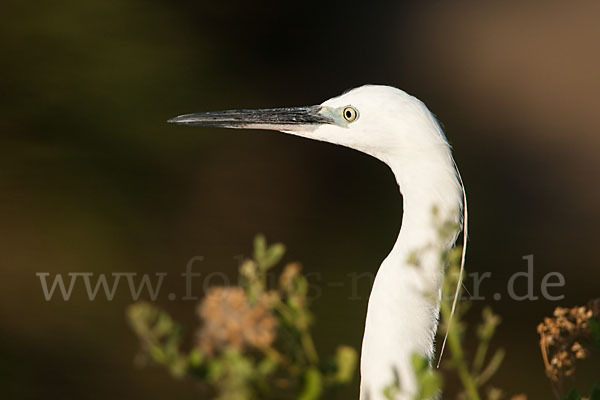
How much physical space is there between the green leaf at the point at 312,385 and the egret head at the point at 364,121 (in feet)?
3.31

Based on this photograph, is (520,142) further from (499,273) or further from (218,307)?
(218,307)

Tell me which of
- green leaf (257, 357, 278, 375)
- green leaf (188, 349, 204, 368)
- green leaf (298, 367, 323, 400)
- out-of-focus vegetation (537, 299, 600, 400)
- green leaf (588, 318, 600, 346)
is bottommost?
out-of-focus vegetation (537, 299, 600, 400)

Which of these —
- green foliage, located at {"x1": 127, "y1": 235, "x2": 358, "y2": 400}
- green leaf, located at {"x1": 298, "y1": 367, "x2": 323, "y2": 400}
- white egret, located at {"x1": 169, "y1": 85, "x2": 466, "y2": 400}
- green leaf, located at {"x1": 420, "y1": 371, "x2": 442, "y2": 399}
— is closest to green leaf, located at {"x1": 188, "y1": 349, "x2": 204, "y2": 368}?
green foliage, located at {"x1": 127, "y1": 235, "x2": 358, "y2": 400}

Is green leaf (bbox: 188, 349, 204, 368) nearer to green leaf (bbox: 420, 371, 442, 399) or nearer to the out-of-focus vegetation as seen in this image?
green leaf (bbox: 420, 371, 442, 399)

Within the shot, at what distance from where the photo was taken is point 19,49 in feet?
13.0

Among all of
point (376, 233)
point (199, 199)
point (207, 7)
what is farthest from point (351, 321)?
point (207, 7)

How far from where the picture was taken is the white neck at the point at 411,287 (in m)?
1.65

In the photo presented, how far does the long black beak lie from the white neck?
0.37 m

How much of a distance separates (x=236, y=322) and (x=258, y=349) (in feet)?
0.15

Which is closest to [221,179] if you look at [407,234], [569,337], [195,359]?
[407,234]

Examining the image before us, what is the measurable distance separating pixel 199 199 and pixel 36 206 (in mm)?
1019

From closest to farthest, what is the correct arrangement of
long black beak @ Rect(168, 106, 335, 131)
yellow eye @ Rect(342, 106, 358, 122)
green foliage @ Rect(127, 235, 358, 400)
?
green foliage @ Rect(127, 235, 358, 400) → yellow eye @ Rect(342, 106, 358, 122) → long black beak @ Rect(168, 106, 335, 131)

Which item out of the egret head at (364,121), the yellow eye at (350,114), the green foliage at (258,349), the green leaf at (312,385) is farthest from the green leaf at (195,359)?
the yellow eye at (350,114)

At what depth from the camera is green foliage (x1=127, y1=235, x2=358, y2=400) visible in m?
0.76
